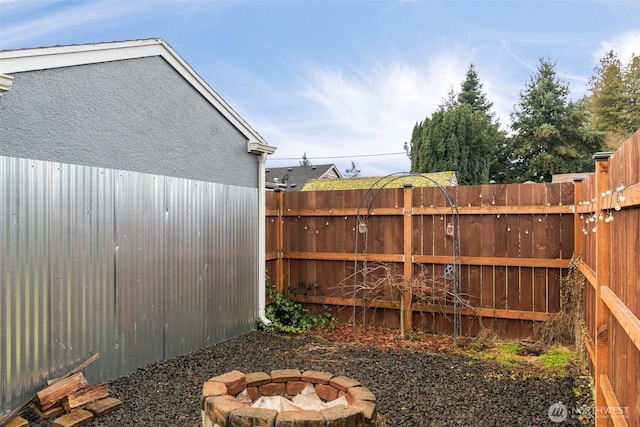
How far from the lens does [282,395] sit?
2.96m

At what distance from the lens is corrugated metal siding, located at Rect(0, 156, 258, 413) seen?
313 cm

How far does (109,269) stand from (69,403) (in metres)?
1.14

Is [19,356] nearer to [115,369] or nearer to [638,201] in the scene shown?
[115,369]

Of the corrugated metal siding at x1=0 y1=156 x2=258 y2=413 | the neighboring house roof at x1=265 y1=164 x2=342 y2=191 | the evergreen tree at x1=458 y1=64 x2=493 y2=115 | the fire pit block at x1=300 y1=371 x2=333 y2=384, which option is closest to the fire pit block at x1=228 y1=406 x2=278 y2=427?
the fire pit block at x1=300 y1=371 x2=333 y2=384

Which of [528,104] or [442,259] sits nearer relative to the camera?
[442,259]

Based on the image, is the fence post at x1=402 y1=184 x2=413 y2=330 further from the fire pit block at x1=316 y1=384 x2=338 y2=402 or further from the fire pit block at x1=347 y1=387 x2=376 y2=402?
the fire pit block at x1=347 y1=387 x2=376 y2=402

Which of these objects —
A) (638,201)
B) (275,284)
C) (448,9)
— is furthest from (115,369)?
(448,9)

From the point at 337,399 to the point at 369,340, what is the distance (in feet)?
9.13

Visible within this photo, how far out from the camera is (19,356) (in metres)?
3.12

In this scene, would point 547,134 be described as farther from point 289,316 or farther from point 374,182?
point 289,316

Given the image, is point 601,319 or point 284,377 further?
point 284,377

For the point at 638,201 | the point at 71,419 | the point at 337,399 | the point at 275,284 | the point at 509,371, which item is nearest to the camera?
the point at 638,201

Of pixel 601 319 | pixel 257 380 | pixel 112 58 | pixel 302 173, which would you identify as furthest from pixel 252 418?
pixel 302 173

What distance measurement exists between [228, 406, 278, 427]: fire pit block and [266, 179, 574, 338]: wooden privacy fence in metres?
3.70
